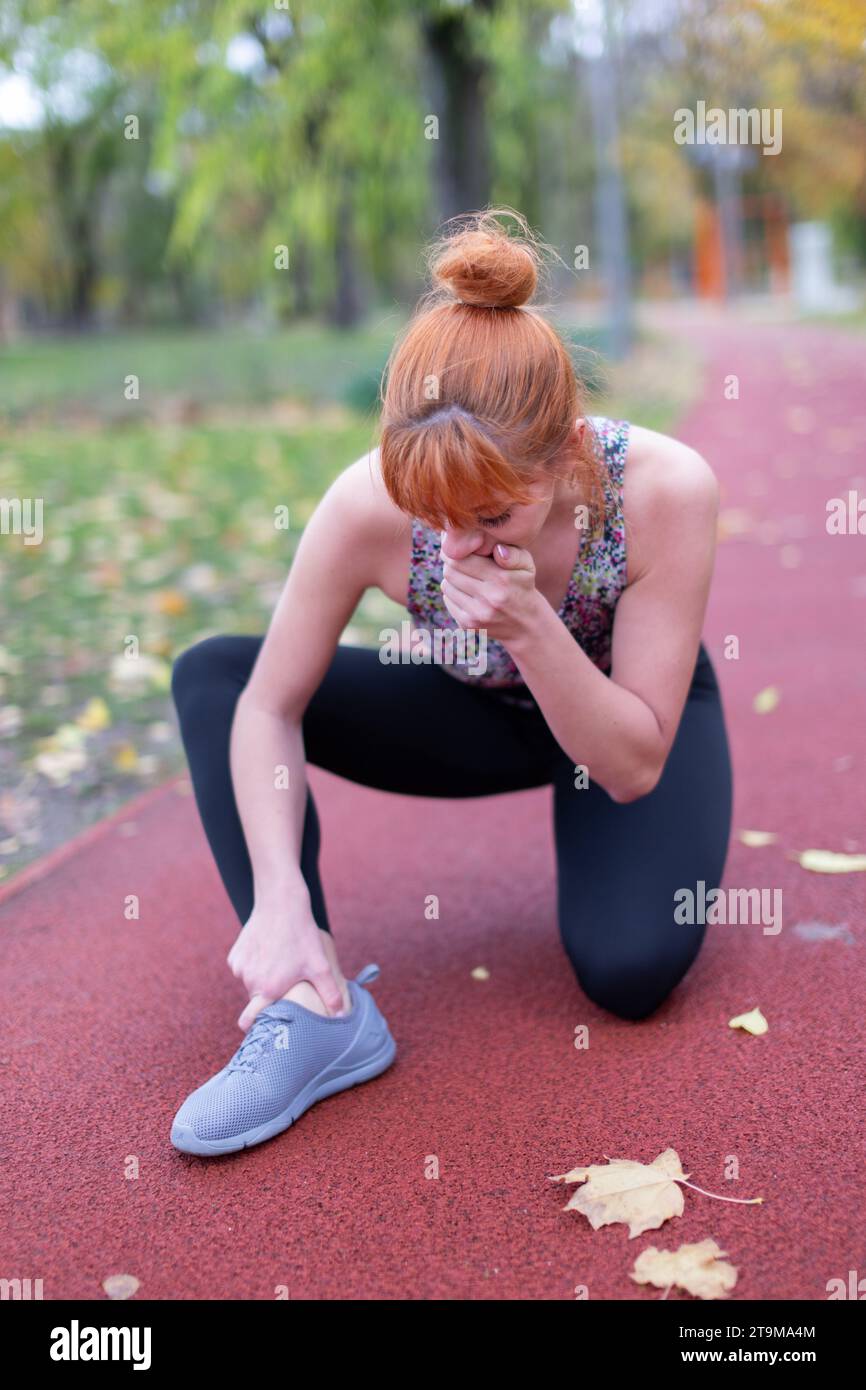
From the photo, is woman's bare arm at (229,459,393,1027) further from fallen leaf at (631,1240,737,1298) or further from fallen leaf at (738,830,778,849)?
fallen leaf at (738,830,778,849)

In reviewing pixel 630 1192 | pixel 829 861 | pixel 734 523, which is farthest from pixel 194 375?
pixel 630 1192

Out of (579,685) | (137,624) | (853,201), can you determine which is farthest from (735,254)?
(579,685)

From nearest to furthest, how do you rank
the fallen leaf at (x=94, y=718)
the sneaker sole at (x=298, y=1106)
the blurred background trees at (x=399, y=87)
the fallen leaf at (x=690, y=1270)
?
the fallen leaf at (x=690, y=1270)
the sneaker sole at (x=298, y=1106)
the fallen leaf at (x=94, y=718)
the blurred background trees at (x=399, y=87)

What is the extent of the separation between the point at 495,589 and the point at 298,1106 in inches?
35.7

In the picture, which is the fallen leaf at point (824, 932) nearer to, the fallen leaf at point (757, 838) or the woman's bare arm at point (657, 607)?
the fallen leaf at point (757, 838)

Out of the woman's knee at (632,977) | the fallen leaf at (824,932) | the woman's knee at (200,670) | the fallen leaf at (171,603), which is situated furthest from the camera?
the fallen leaf at (171,603)

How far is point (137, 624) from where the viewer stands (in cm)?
559

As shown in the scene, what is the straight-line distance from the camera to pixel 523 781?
276 centimetres

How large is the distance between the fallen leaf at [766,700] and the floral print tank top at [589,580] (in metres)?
2.03

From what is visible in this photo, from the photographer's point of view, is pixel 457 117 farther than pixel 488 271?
Yes

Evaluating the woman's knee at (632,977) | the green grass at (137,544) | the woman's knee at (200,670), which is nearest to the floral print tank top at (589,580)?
the green grass at (137,544)

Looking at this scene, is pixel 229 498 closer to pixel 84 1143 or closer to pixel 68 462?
pixel 68 462

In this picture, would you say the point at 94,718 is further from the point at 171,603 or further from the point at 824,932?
the point at 824,932

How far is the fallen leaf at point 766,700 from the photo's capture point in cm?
441
